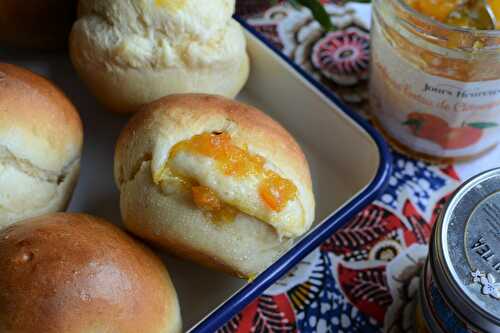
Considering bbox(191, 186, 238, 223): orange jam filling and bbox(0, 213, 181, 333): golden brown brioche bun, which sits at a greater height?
bbox(191, 186, 238, 223): orange jam filling

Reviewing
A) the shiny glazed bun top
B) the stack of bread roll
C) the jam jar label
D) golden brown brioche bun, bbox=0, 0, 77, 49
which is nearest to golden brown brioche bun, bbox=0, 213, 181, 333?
the stack of bread roll

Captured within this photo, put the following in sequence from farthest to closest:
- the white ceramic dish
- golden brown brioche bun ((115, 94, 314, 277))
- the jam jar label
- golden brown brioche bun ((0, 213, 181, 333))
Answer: the jam jar label
the white ceramic dish
golden brown brioche bun ((115, 94, 314, 277))
golden brown brioche bun ((0, 213, 181, 333))

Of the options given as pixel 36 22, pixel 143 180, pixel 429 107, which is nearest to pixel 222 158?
pixel 143 180

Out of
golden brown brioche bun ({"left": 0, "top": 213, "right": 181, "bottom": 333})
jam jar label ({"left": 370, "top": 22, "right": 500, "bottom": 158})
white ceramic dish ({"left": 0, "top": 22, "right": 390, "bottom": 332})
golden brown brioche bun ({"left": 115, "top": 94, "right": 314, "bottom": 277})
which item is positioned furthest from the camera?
jam jar label ({"left": 370, "top": 22, "right": 500, "bottom": 158})

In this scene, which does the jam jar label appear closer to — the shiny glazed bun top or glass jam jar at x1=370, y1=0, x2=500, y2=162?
glass jam jar at x1=370, y1=0, x2=500, y2=162

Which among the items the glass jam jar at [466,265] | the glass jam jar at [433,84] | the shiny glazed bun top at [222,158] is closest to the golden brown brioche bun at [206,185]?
the shiny glazed bun top at [222,158]

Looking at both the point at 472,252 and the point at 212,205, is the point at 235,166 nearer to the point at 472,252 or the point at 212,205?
the point at 212,205

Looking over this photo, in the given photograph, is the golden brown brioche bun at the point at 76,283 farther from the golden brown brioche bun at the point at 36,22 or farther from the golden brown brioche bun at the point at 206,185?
the golden brown brioche bun at the point at 36,22

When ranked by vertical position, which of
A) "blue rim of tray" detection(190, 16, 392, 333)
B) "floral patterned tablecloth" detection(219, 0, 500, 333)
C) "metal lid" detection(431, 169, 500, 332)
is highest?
"metal lid" detection(431, 169, 500, 332)
